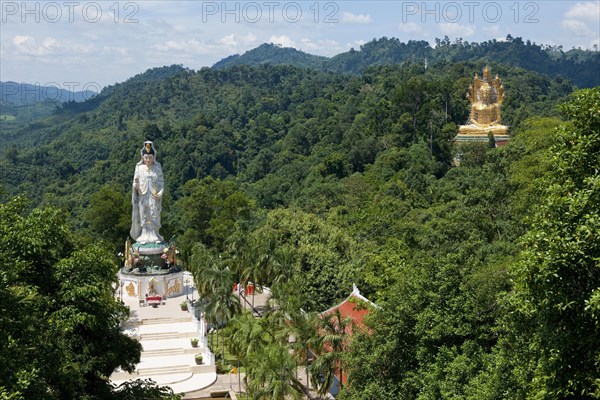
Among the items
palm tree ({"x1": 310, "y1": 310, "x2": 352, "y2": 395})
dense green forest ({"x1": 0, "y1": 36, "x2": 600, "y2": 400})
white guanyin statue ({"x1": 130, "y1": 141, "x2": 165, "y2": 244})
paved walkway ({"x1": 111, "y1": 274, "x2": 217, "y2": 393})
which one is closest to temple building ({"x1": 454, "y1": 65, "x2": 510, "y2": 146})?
dense green forest ({"x1": 0, "y1": 36, "x2": 600, "y2": 400})

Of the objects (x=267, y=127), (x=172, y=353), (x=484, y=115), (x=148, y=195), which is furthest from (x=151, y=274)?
(x=267, y=127)

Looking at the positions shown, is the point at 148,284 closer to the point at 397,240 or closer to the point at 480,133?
the point at 397,240

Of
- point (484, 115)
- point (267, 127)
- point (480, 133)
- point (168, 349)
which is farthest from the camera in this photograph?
point (267, 127)

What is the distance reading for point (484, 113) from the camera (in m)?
55.5

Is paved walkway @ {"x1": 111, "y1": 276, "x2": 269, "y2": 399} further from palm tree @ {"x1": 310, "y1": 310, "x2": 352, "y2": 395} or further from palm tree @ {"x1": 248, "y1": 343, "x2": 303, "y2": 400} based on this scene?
palm tree @ {"x1": 248, "y1": 343, "x2": 303, "y2": 400}

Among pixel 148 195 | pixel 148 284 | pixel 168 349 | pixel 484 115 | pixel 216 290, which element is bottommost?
pixel 168 349

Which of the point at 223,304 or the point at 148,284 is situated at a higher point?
the point at 223,304

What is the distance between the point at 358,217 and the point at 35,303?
27.6m

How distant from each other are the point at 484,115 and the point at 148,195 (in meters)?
30.5

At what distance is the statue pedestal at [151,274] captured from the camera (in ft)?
112

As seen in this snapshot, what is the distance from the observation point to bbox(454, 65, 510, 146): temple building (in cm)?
5325

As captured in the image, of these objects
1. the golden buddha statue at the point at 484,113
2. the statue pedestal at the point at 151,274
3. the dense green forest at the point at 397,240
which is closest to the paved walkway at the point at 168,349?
the statue pedestal at the point at 151,274

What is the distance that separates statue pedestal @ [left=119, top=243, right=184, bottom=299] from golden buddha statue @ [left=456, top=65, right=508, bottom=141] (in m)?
27.7

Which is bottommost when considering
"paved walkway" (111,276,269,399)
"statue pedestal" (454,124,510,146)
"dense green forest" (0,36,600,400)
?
"paved walkway" (111,276,269,399)
